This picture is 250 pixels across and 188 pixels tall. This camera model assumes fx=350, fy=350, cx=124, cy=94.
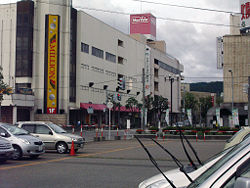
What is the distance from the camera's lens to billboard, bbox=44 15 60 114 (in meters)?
54.6

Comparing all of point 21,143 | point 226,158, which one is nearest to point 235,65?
point 21,143

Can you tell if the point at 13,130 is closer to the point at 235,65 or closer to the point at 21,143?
the point at 21,143

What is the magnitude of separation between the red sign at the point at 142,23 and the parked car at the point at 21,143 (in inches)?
3438

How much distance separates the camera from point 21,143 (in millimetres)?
14781

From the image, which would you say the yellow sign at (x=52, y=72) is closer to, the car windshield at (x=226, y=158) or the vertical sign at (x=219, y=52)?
the vertical sign at (x=219, y=52)

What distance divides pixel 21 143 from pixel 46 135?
3727 millimetres

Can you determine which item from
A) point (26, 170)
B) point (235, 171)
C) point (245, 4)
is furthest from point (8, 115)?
point (235, 171)

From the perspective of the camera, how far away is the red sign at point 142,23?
9938 cm

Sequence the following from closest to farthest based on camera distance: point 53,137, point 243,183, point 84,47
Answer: point 243,183
point 53,137
point 84,47

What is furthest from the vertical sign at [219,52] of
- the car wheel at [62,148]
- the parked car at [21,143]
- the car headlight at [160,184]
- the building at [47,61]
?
the car headlight at [160,184]

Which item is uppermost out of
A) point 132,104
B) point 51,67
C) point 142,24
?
point 142,24

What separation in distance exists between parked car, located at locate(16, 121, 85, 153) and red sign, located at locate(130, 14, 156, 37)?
83.9 metres

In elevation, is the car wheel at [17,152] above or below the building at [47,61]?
below

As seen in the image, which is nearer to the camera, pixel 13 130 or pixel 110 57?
pixel 13 130
